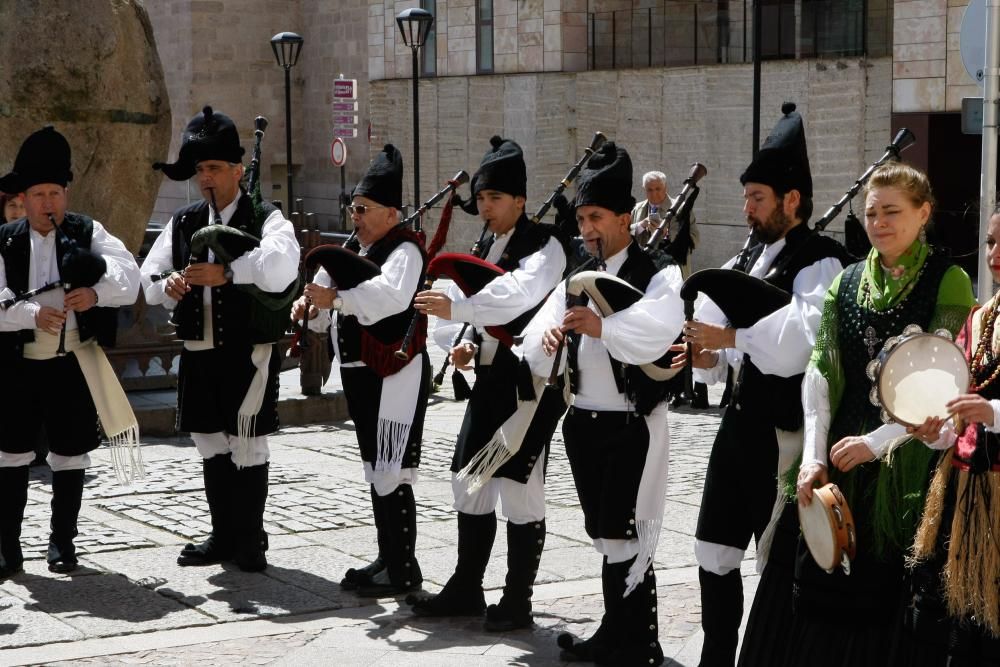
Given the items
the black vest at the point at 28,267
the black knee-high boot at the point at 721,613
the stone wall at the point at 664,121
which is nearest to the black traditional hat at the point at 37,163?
the black vest at the point at 28,267

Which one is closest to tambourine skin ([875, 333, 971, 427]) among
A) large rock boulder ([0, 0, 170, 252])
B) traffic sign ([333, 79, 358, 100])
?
large rock boulder ([0, 0, 170, 252])

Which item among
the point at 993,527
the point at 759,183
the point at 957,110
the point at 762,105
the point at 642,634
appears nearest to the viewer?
the point at 993,527

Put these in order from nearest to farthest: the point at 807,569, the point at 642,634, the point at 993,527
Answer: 1. the point at 993,527
2. the point at 807,569
3. the point at 642,634

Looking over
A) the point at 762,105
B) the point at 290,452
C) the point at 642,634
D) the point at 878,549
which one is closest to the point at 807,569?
the point at 878,549

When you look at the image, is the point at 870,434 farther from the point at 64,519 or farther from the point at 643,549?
the point at 64,519

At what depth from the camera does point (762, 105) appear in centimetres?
1966

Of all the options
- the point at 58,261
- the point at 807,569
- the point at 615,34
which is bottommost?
the point at 807,569

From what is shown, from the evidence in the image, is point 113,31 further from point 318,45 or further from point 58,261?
point 318,45

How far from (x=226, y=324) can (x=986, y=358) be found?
3778mm

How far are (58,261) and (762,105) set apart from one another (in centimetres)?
1416

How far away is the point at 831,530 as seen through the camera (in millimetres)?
4223

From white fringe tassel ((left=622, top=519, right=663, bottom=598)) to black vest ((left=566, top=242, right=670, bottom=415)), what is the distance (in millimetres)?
401

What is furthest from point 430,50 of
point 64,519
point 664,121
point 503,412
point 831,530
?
point 831,530

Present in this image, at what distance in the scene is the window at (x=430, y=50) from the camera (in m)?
25.0
